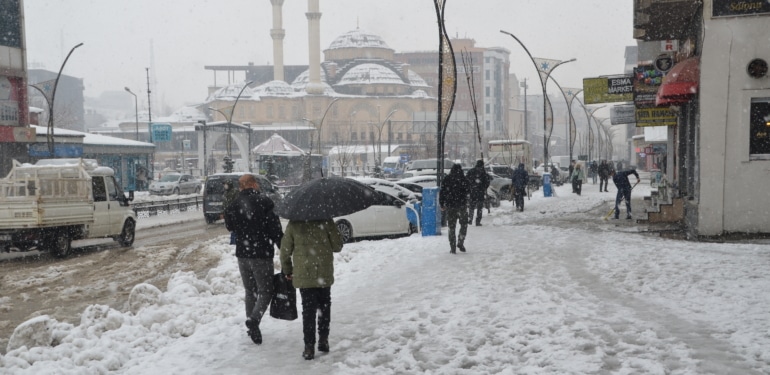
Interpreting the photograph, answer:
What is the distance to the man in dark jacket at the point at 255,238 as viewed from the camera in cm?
754

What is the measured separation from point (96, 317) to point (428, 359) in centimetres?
392

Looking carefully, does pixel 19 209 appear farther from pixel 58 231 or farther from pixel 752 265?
pixel 752 265

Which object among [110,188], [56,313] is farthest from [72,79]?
[56,313]

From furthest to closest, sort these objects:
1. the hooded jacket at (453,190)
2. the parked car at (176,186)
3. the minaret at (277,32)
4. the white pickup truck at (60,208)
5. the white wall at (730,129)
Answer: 1. the minaret at (277,32)
2. the parked car at (176,186)
3. the white pickup truck at (60,208)
4. the white wall at (730,129)
5. the hooded jacket at (453,190)

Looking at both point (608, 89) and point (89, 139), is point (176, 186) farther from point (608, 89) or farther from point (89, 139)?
point (608, 89)

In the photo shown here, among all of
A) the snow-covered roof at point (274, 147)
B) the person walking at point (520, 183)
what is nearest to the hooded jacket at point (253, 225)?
the person walking at point (520, 183)

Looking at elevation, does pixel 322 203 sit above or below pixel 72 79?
below

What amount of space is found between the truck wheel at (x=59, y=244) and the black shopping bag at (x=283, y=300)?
11.1 m

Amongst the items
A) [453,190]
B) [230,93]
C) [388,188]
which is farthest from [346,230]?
[230,93]

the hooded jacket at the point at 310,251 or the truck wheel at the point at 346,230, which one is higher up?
the hooded jacket at the point at 310,251

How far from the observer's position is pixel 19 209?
635 inches

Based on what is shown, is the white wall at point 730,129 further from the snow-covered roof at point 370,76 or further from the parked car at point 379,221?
the snow-covered roof at point 370,76

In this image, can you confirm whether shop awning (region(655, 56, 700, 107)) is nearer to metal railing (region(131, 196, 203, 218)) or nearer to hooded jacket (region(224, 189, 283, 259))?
hooded jacket (region(224, 189, 283, 259))

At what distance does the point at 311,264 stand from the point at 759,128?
11774 mm
